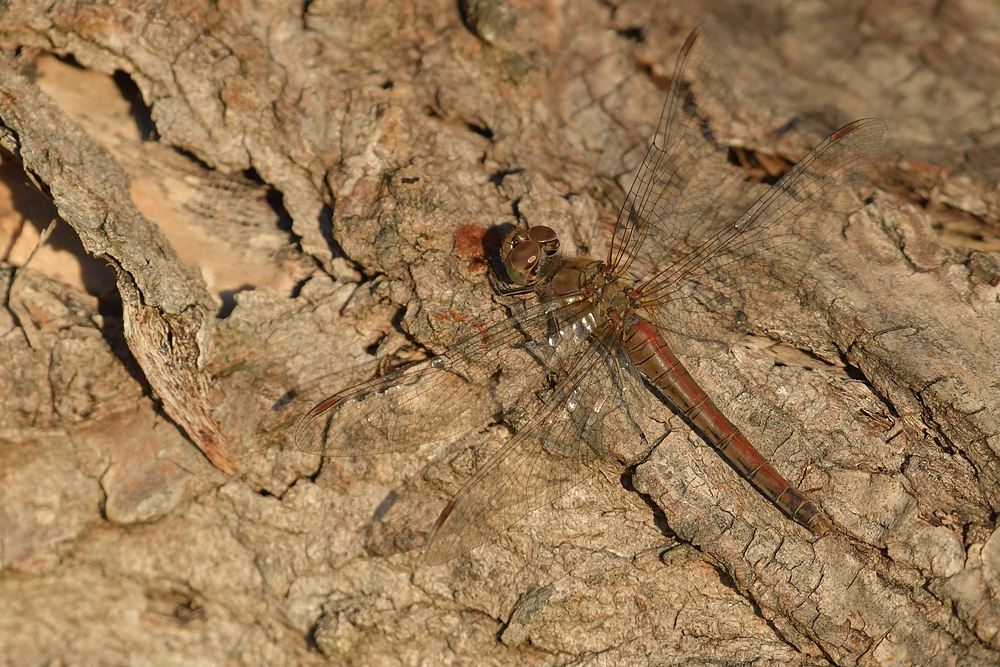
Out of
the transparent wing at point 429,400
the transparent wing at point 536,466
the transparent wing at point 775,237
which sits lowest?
the transparent wing at point 536,466

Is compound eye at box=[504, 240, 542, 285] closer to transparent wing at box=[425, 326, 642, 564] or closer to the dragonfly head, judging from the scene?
the dragonfly head

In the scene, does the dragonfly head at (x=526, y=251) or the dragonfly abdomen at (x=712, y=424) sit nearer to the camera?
the dragonfly abdomen at (x=712, y=424)

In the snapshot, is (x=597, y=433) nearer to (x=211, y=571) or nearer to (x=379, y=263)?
(x=379, y=263)

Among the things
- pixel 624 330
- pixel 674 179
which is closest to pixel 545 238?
pixel 624 330

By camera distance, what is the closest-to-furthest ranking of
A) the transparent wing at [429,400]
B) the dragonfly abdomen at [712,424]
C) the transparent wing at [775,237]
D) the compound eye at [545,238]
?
the dragonfly abdomen at [712,424], the transparent wing at [429,400], the compound eye at [545,238], the transparent wing at [775,237]

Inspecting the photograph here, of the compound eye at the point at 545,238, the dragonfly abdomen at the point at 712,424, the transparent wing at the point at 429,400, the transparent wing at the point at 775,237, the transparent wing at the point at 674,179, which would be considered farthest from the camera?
the transparent wing at the point at 674,179

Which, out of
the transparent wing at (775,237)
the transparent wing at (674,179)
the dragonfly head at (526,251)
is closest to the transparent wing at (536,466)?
the dragonfly head at (526,251)

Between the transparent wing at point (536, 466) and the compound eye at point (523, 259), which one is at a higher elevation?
the compound eye at point (523, 259)

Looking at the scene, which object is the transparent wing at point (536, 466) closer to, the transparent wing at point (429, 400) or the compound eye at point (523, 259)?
the transparent wing at point (429, 400)
